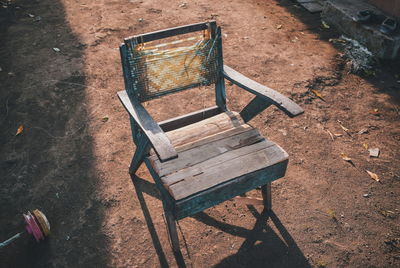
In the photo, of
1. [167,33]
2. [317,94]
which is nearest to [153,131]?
[167,33]

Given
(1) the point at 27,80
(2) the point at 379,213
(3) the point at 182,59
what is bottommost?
(2) the point at 379,213

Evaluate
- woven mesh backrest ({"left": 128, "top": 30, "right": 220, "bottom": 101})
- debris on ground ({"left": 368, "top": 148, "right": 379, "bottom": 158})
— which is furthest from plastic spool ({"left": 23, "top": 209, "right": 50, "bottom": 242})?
debris on ground ({"left": 368, "top": 148, "right": 379, "bottom": 158})

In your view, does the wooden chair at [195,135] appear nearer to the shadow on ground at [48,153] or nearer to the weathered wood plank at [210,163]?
the weathered wood plank at [210,163]

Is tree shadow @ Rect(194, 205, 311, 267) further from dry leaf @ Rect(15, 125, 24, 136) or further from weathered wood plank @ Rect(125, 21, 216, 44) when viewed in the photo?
dry leaf @ Rect(15, 125, 24, 136)

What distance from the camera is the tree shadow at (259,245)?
2.70 metres

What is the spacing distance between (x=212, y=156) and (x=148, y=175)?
1.16 m

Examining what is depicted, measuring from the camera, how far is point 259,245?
282cm

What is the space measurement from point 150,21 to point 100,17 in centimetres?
95

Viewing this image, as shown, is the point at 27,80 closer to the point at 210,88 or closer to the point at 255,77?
the point at 210,88

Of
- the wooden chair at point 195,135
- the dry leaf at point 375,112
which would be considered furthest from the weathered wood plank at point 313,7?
the wooden chair at point 195,135

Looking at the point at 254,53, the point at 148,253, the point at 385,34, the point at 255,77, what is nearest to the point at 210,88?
the point at 255,77

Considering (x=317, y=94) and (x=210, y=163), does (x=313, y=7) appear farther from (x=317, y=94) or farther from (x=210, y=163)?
(x=210, y=163)

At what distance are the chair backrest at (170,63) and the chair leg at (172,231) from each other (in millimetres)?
991

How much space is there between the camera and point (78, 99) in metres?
4.21
